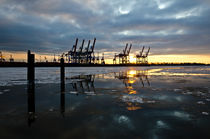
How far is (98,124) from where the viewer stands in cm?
290

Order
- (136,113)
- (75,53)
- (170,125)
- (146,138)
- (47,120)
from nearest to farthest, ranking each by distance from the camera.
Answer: (146,138) < (170,125) < (47,120) < (136,113) < (75,53)

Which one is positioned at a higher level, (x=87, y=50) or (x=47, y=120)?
(x=87, y=50)

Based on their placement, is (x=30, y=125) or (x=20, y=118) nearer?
(x=30, y=125)

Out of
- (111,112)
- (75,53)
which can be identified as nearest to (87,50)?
(75,53)

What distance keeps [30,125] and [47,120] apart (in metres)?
0.37

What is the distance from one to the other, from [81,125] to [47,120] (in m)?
0.92

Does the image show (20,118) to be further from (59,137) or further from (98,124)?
(98,124)

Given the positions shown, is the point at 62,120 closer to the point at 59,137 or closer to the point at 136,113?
the point at 59,137

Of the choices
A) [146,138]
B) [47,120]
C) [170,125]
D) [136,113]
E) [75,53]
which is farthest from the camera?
[75,53]

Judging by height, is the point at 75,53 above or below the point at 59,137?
above

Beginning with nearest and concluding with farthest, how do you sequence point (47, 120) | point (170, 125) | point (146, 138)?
point (146, 138) → point (170, 125) → point (47, 120)

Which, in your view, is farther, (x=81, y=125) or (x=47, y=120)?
(x=47, y=120)

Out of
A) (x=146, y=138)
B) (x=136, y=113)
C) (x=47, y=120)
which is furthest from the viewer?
(x=136, y=113)

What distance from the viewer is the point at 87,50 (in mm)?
112812
